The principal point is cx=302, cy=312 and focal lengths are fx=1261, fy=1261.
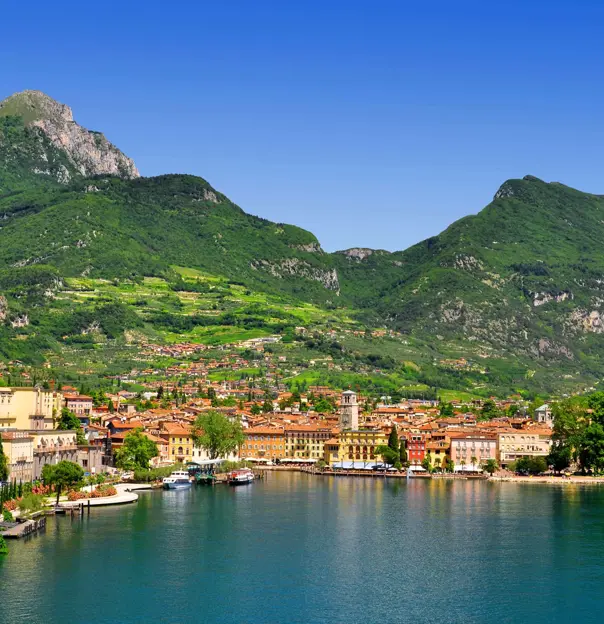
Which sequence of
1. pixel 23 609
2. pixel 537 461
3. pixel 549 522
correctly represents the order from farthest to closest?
pixel 537 461, pixel 549 522, pixel 23 609

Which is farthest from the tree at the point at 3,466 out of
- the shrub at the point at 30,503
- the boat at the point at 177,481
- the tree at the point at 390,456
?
the tree at the point at 390,456

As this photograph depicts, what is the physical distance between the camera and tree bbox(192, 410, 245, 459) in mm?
137375

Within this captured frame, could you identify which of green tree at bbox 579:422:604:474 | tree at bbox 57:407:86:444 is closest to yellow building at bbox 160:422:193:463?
tree at bbox 57:407:86:444

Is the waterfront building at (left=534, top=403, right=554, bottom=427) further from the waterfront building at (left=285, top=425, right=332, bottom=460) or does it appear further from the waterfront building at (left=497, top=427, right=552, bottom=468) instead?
the waterfront building at (left=285, top=425, right=332, bottom=460)

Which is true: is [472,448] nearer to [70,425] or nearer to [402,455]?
[402,455]

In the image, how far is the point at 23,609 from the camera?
192 ft

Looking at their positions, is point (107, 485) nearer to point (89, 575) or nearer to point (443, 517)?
point (443, 517)

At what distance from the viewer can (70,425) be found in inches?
4715

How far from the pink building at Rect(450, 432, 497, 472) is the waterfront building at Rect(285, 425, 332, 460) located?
17.6 meters

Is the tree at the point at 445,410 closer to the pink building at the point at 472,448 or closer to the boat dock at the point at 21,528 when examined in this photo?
the pink building at the point at 472,448

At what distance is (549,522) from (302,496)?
25373 millimetres

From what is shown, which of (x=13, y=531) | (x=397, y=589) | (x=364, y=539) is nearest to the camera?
(x=397, y=589)

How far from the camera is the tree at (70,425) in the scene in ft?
381

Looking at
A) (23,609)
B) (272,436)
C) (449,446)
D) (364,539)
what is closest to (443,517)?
(364,539)
